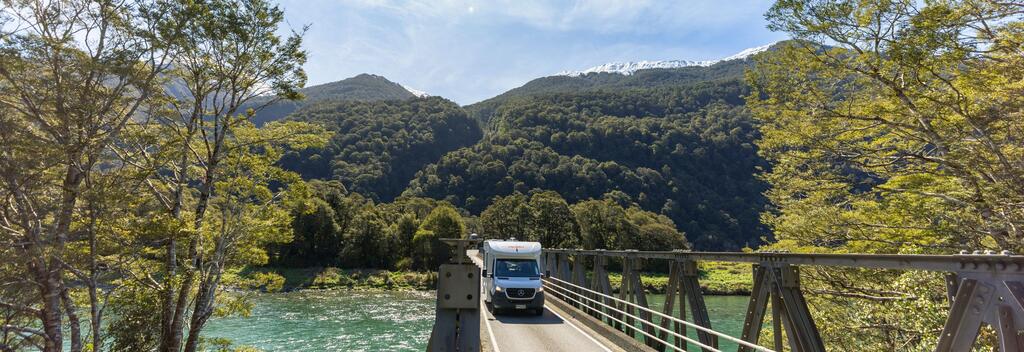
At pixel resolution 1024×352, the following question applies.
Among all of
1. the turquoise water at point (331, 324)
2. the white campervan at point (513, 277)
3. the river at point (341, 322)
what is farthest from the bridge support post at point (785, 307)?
the turquoise water at point (331, 324)

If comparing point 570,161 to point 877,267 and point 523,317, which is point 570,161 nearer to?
point 523,317

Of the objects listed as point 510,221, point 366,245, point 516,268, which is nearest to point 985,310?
point 516,268

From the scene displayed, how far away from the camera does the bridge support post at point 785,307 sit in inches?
220

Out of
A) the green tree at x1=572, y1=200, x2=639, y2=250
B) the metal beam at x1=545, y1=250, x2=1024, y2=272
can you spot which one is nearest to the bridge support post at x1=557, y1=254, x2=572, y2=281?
the metal beam at x1=545, y1=250, x2=1024, y2=272

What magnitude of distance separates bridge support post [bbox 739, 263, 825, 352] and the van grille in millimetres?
10226

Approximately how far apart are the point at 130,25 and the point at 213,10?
2.50 meters

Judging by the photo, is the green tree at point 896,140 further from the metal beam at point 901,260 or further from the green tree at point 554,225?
the green tree at point 554,225

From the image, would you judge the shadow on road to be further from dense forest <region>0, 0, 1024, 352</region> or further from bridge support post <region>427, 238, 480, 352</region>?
bridge support post <region>427, 238, 480, 352</region>

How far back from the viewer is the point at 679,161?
531ft

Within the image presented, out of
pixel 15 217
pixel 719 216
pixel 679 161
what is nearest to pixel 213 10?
pixel 15 217

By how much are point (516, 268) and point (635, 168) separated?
501 feet

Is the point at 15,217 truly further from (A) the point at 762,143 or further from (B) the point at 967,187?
(B) the point at 967,187

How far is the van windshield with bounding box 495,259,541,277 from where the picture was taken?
1705 centimetres

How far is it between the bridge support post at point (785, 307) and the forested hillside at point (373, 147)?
13744 cm
